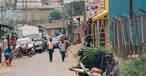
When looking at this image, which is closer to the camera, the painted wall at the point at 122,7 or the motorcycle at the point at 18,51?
the painted wall at the point at 122,7

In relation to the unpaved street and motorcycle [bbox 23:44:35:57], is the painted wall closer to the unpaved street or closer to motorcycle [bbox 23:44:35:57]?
the unpaved street

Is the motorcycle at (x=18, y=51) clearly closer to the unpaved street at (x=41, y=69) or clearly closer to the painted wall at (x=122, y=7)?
the unpaved street at (x=41, y=69)

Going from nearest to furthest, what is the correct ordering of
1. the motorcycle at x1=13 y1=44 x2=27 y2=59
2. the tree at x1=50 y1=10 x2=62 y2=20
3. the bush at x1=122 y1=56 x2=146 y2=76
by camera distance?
the bush at x1=122 y1=56 x2=146 y2=76, the motorcycle at x1=13 y1=44 x2=27 y2=59, the tree at x1=50 y1=10 x2=62 y2=20

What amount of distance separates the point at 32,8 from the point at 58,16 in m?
9.58

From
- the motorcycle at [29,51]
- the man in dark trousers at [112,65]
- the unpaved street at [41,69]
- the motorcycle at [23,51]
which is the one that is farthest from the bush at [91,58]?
the motorcycle at [29,51]

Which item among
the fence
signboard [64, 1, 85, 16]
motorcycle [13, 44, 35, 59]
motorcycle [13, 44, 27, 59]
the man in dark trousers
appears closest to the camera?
the man in dark trousers

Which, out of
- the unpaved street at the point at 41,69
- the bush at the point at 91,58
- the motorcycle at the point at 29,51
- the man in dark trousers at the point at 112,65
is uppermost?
the man in dark trousers at the point at 112,65

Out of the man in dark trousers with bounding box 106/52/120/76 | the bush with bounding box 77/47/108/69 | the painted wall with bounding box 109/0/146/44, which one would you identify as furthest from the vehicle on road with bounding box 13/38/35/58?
the man in dark trousers with bounding box 106/52/120/76

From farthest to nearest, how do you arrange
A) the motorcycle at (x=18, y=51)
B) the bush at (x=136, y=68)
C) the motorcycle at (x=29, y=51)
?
the motorcycle at (x=29, y=51) → the motorcycle at (x=18, y=51) → the bush at (x=136, y=68)

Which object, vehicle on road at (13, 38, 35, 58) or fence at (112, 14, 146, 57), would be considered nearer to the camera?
fence at (112, 14, 146, 57)

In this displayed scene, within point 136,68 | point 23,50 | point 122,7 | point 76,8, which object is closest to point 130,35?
point 136,68

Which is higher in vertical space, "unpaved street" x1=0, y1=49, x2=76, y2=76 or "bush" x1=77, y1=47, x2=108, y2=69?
"bush" x1=77, y1=47, x2=108, y2=69

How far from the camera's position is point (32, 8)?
11662cm

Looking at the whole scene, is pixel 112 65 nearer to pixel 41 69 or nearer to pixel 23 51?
pixel 41 69
